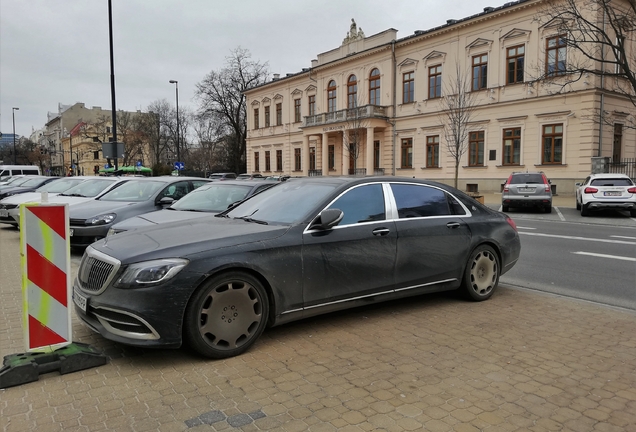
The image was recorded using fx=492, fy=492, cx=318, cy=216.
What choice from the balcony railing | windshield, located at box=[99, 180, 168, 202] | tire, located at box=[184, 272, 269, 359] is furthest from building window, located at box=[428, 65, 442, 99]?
tire, located at box=[184, 272, 269, 359]

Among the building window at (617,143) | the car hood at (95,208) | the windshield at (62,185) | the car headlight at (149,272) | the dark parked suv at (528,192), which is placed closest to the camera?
the car headlight at (149,272)

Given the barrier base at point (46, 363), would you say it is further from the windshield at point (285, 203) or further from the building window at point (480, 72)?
the building window at point (480, 72)

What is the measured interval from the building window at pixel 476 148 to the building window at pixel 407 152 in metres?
5.68

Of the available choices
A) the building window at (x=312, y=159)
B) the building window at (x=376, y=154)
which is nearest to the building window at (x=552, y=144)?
the building window at (x=376, y=154)

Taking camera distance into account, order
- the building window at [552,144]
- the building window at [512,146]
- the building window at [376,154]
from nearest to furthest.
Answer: the building window at [552,144] → the building window at [512,146] → the building window at [376,154]

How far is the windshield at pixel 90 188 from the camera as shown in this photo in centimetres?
1291

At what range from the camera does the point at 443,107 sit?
121ft

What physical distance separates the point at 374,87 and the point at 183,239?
133ft

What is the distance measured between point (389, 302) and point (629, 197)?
15.9 metres

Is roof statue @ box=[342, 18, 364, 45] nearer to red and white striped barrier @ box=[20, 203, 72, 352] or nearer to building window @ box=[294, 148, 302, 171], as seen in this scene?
building window @ box=[294, 148, 302, 171]

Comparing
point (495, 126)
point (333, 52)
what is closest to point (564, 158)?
point (495, 126)

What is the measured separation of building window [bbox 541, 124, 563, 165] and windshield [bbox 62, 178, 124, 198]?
2656cm

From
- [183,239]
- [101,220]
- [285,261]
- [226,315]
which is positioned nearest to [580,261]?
[285,261]

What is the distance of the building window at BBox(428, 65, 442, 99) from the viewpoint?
37344 mm
